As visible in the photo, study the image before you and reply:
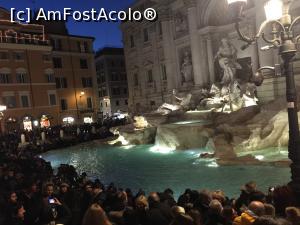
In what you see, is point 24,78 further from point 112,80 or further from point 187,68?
point 112,80

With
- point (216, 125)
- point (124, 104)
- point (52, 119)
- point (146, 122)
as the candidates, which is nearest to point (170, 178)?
point (216, 125)

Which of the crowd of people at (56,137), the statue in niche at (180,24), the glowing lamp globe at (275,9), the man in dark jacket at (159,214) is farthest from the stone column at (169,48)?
the man in dark jacket at (159,214)

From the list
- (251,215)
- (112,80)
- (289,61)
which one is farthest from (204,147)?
(112,80)

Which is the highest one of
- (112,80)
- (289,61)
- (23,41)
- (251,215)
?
(23,41)

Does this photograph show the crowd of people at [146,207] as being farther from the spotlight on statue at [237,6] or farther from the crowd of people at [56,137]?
the crowd of people at [56,137]

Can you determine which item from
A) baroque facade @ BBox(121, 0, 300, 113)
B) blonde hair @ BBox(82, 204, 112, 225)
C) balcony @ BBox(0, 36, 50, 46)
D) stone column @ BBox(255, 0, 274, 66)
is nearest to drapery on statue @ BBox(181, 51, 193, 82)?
baroque facade @ BBox(121, 0, 300, 113)

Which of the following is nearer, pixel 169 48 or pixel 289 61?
pixel 289 61

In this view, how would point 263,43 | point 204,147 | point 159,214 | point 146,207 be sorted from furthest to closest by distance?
point 263,43
point 204,147
point 146,207
point 159,214

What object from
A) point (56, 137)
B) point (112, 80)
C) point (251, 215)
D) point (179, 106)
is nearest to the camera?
point (251, 215)

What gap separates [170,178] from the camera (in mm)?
10469

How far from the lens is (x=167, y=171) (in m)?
11.5

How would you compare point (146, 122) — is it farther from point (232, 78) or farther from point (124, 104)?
point (124, 104)

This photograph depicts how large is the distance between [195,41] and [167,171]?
45.3 feet

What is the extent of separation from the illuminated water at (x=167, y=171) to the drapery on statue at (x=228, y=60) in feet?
20.9
